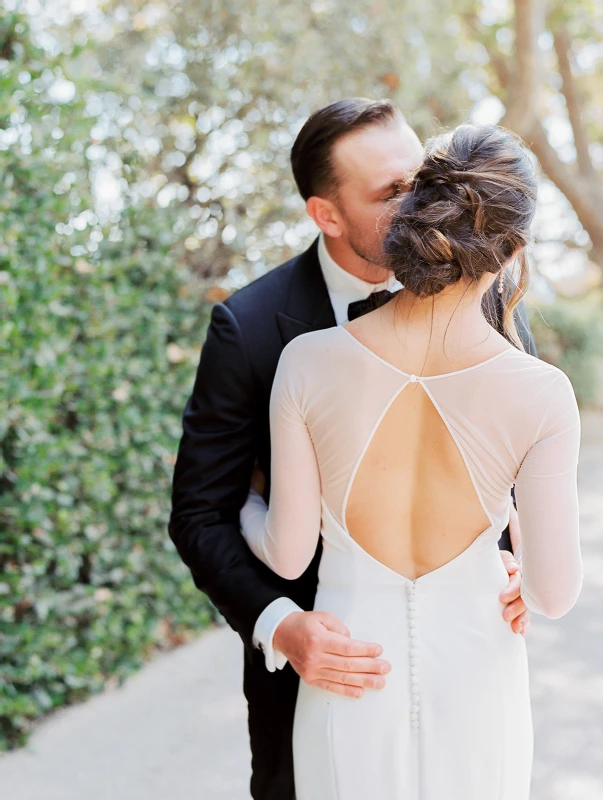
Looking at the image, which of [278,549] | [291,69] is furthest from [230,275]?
[278,549]

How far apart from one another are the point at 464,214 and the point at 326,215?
75 cm

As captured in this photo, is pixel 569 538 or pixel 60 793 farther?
pixel 60 793

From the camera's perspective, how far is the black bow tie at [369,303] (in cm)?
188

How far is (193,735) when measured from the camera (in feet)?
12.4

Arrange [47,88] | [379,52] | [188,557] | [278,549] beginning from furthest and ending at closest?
[379,52]
[47,88]
[188,557]
[278,549]

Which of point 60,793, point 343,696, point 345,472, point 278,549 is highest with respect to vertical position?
point 345,472

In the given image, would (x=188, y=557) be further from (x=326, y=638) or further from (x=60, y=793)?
(x=60, y=793)

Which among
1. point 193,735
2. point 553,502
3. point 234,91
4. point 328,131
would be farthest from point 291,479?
point 234,91

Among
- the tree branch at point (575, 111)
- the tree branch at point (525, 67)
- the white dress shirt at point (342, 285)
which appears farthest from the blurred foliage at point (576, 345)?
the white dress shirt at point (342, 285)

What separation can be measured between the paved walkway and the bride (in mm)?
1964

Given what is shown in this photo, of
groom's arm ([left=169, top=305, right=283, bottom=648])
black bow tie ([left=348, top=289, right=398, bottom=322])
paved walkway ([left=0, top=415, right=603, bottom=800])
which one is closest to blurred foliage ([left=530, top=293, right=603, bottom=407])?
paved walkway ([left=0, top=415, right=603, bottom=800])

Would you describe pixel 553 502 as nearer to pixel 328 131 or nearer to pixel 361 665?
pixel 361 665

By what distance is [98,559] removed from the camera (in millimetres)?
3924

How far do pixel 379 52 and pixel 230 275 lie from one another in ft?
5.96
